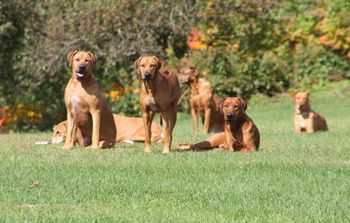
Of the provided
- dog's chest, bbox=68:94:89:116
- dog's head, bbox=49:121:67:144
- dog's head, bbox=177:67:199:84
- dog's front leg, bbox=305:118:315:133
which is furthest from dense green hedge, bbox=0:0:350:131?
dog's chest, bbox=68:94:89:116

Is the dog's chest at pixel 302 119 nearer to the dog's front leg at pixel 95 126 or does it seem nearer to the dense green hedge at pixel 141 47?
the dog's front leg at pixel 95 126

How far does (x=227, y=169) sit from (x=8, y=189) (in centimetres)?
282

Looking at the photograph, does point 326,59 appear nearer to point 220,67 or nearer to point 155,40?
point 220,67

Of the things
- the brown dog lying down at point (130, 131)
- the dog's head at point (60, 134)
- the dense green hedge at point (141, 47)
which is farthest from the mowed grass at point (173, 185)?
the dense green hedge at point (141, 47)

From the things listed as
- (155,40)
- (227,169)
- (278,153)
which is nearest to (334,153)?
(278,153)

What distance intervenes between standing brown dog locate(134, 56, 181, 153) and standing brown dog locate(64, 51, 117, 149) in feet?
3.09

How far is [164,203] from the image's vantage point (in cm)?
929

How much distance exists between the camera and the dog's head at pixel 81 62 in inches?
562

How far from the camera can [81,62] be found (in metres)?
14.3

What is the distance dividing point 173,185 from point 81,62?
4361 mm

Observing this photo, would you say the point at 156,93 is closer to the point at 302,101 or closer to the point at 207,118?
the point at 207,118

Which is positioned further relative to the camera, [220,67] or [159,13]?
[220,67]

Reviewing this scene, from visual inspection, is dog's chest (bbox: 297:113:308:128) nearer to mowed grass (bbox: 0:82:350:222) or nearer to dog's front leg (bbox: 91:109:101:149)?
mowed grass (bbox: 0:82:350:222)

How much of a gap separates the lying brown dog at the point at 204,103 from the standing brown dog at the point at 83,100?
5386 millimetres
